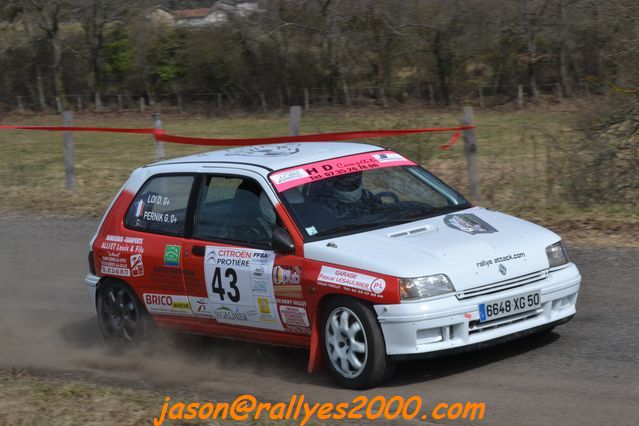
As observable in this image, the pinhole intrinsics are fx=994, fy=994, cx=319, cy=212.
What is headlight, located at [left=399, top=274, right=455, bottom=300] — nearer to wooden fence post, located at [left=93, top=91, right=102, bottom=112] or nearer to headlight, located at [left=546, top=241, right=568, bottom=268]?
headlight, located at [left=546, top=241, right=568, bottom=268]

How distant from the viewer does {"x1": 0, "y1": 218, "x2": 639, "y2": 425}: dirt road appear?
6062mm

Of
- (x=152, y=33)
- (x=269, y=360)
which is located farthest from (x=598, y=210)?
(x=152, y=33)

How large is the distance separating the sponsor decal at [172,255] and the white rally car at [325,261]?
1 cm

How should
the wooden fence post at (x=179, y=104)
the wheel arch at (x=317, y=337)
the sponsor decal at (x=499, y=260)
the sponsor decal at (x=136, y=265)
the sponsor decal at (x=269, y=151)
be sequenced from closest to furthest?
the sponsor decal at (x=499, y=260), the wheel arch at (x=317, y=337), the sponsor decal at (x=269, y=151), the sponsor decal at (x=136, y=265), the wooden fence post at (x=179, y=104)

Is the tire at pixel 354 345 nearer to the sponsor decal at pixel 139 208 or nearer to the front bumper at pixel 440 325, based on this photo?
the front bumper at pixel 440 325

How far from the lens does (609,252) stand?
34.5ft

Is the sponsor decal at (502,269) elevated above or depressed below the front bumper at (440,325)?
above

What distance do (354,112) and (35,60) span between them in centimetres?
1819

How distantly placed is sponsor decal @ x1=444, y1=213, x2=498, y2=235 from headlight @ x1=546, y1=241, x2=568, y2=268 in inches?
16.3

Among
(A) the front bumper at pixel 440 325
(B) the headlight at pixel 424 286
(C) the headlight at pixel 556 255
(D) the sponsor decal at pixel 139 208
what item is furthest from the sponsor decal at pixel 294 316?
(D) the sponsor decal at pixel 139 208

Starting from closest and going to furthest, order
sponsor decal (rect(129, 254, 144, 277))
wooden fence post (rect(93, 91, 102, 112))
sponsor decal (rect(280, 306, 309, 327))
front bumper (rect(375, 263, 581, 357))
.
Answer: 1. front bumper (rect(375, 263, 581, 357))
2. sponsor decal (rect(280, 306, 309, 327))
3. sponsor decal (rect(129, 254, 144, 277))
4. wooden fence post (rect(93, 91, 102, 112))

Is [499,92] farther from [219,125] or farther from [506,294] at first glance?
[506,294]

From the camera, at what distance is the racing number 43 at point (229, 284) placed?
7.29m

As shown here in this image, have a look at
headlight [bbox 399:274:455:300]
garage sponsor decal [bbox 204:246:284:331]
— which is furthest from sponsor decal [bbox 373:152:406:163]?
headlight [bbox 399:274:455:300]
